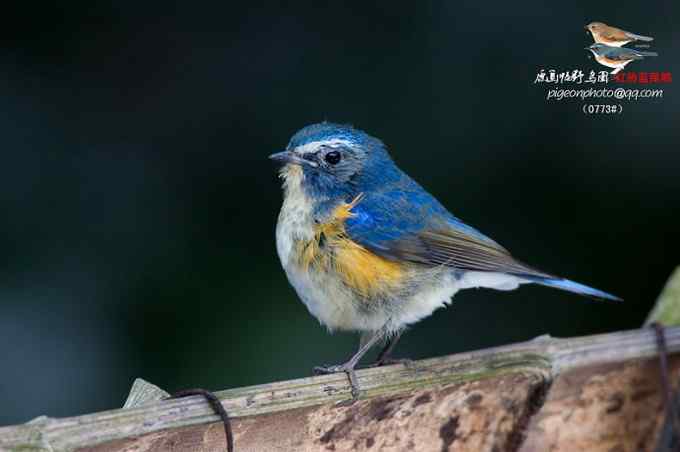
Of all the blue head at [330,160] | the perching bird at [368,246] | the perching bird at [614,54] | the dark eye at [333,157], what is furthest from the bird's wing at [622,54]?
the dark eye at [333,157]

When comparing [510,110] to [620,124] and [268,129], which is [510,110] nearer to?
[620,124]

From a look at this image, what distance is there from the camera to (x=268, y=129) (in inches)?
208

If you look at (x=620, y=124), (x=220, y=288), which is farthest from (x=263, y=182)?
(x=620, y=124)

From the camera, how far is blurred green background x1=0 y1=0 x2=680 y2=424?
4.96 m

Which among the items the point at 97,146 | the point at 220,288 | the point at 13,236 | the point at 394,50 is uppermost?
the point at 394,50

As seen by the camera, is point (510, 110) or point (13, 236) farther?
point (510, 110)

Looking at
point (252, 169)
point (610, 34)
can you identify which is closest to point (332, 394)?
point (252, 169)

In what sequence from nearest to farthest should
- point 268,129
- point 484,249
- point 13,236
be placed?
1. point 484,249
2. point 13,236
3. point 268,129

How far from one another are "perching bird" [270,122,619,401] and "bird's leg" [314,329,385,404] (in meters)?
0.01

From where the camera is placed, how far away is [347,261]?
12.7 feet

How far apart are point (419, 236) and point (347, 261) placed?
17.8 inches

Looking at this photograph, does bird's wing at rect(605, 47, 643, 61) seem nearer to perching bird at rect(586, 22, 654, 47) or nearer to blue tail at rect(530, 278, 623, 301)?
perching bird at rect(586, 22, 654, 47)

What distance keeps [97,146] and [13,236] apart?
1.96 feet

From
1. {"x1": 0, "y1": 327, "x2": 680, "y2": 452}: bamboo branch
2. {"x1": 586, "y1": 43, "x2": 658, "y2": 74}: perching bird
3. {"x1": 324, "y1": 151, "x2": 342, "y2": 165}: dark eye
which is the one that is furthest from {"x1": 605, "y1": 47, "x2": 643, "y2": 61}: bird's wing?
{"x1": 0, "y1": 327, "x2": 680, "y2": 452}: bamboo branch
